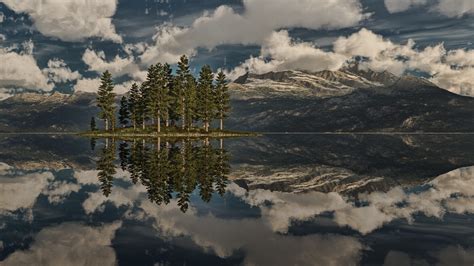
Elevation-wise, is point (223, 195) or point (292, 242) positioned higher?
point (292, 242)

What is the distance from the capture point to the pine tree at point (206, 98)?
158 m

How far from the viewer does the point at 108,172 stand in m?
48.7

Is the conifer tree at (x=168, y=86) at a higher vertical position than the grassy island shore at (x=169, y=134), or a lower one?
higher

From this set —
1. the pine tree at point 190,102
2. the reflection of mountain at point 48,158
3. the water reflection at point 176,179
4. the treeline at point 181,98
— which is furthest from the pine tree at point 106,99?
the water reflection at point 176,179

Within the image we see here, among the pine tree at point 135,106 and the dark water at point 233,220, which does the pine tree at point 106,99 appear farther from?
the dark water at point 233,220

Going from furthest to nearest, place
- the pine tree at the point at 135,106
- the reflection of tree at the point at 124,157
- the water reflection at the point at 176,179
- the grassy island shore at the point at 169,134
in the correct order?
1. the pine tree at the point at 135,106
2. the grassy island shore at the point at 169,134
3. the reflection of tree at the point at 124,157
4. the water reflection at the point at 176,179

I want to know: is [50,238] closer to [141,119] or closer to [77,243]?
[77,243]

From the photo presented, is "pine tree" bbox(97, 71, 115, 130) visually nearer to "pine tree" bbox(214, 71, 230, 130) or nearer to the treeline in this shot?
the treeline

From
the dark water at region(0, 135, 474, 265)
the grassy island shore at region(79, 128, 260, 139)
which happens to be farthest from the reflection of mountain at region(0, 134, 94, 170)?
the grassy island shore at region(79, 128, 260, 139)

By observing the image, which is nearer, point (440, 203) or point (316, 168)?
point (440, 203)

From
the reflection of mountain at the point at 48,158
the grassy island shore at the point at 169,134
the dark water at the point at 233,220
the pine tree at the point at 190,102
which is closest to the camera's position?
the dark water at the point at 233,220

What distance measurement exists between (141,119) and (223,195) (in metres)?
151

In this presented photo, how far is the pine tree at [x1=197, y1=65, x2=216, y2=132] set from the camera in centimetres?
15762

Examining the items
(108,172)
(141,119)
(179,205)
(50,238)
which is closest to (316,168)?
(108,172)
